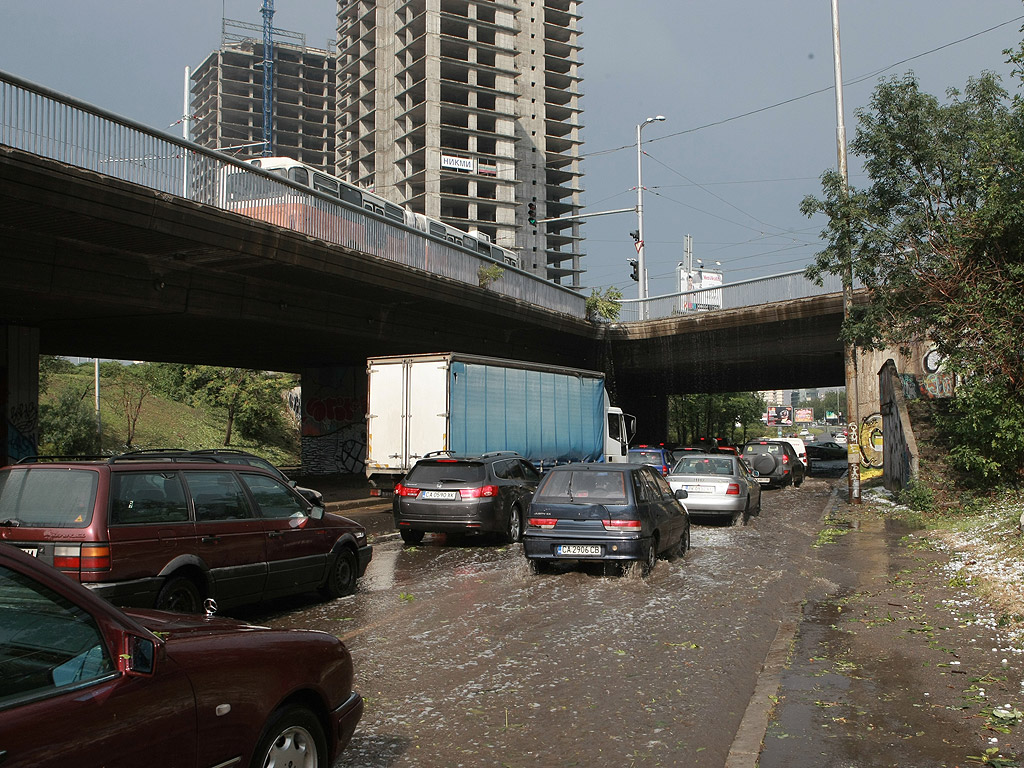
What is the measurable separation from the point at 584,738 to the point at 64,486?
4580 mm

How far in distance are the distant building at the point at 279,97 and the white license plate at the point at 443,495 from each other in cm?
12698

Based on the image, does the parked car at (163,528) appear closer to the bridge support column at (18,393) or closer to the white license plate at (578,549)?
the white license plate at (578,549)

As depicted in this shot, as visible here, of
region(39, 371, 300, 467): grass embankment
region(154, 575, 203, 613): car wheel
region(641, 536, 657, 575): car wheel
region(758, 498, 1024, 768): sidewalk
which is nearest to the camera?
region(758, 498, 1024, 768): sidewalk

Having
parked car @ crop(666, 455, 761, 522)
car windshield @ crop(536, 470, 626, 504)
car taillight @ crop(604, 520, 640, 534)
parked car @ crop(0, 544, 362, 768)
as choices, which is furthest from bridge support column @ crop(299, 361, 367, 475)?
parked car @ crop(0, 544, 362, 768)

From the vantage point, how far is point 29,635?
9.25 ft

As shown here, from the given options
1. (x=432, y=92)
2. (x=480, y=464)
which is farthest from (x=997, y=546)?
(x=432, y=92)

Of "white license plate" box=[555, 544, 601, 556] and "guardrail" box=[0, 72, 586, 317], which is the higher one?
"guardrail" box=[0, 72, 586, 317]

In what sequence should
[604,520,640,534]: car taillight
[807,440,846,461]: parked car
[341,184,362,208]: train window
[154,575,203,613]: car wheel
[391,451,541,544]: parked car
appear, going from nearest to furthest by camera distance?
[154,575,203,613]: car wheel < [604,520,640,534]: car taillight < [391,451,541,544]: parked car < [341,184,362,208]: train window < [807,440,846,461]: parked car

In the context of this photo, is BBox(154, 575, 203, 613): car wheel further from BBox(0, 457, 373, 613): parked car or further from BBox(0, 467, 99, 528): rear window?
BBox(0, 467, 99, 528): rear window

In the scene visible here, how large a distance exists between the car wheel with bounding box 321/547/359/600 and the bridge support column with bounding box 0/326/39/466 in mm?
12951

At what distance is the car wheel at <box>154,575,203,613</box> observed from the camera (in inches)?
276

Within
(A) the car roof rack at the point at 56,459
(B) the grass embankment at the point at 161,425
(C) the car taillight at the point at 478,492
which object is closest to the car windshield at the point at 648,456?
(C) the car taillight at the point at 478,492

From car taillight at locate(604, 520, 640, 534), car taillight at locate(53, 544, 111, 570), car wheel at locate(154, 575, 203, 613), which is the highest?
car taillight at locate(53, 544, 111, 570)

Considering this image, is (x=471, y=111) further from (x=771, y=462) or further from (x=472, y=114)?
(x=771, y=462)
